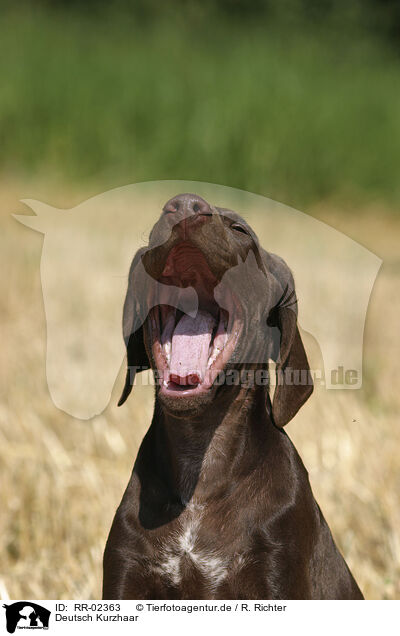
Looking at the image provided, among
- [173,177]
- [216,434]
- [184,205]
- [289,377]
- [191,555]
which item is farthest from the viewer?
[173,177]

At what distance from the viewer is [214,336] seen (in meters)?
1.56

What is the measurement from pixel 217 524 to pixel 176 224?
2.14 ft

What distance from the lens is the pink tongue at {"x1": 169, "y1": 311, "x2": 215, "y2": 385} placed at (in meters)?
1.51

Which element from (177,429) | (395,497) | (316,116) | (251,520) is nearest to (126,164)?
(395,497)

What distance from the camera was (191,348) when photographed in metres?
1.54

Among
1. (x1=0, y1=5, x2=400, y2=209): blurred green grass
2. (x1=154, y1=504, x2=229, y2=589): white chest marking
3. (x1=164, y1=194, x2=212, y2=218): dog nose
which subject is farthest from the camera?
(x1=0, y1=5, x2=400, y2=209): blurred green grass

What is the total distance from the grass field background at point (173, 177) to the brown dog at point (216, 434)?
0.57m

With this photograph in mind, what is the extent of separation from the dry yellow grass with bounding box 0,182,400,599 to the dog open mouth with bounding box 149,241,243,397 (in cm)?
133

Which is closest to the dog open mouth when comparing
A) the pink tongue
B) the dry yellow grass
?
the pink tongue

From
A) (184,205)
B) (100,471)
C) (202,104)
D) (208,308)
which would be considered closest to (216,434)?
(208,308)

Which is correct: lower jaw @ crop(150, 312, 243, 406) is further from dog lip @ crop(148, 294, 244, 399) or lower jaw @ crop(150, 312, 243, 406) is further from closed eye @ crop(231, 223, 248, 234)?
closed eye @ crop(231, 223, 248, 234)

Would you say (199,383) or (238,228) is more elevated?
(238,228)
